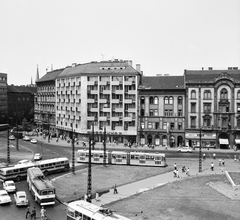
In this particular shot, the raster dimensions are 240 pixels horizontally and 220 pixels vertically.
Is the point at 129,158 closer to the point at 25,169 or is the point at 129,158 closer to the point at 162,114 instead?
the point at 25,169

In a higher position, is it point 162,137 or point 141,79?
point 141,79

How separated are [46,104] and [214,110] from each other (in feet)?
207

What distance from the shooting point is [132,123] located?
283 ft

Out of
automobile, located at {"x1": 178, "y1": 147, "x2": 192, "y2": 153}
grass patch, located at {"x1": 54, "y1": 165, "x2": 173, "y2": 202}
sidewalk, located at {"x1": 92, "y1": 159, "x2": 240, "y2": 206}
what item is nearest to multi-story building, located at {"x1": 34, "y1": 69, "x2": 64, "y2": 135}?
automobile, located at {"x1": 178, "y1": 147, "x2": 192, "y2": 153}

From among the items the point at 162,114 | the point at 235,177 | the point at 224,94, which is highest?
the point at 224,94

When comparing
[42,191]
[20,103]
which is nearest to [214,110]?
[42,191]

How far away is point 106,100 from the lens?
3474 inches

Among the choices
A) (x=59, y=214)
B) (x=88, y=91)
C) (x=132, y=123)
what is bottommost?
(x=59, y=214)

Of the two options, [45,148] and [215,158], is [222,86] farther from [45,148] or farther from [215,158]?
[45,148]

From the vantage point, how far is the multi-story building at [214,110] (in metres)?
78.9

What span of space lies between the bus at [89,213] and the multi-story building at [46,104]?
3143 inches

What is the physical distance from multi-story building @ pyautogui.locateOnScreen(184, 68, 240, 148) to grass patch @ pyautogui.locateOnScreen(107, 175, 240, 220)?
122 feet

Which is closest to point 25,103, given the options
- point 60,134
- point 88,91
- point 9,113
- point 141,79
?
point 9,113

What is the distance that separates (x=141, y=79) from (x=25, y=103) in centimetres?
7958
